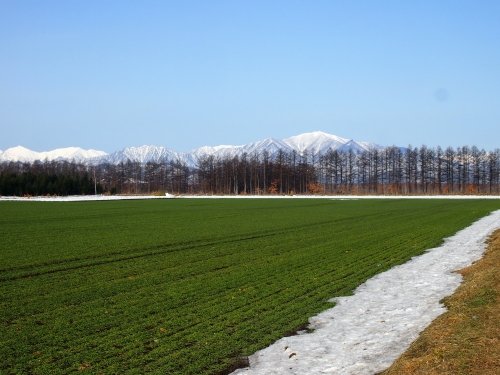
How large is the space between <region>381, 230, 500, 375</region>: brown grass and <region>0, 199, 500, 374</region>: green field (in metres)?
2.87

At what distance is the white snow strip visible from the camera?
Answer: 905 centimetres

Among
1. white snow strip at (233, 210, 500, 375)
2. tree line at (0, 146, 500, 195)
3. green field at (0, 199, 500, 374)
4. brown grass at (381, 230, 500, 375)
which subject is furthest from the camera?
tree line at (0, 146, 500, 195)

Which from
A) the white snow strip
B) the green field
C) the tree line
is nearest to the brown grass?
the white snow strip

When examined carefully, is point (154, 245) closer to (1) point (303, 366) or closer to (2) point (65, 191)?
(1) point (303, 366)

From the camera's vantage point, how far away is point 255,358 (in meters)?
9.36

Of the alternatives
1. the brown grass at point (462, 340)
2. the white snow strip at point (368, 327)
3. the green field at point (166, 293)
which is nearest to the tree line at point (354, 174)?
the green field at point (166, 293)

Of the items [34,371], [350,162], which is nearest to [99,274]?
[34,371]

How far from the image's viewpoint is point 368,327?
11.5 m

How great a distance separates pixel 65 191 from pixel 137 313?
145 metres

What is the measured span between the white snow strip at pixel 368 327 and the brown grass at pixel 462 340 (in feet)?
1.44

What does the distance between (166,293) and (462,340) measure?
8173mm

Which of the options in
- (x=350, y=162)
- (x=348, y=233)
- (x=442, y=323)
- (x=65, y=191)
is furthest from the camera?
(x=350, y=162)

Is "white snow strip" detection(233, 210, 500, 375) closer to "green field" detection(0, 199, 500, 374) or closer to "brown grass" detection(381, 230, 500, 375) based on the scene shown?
"brown grass" detection(381, 230, 500, 375)

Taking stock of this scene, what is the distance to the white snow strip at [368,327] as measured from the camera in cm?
905
